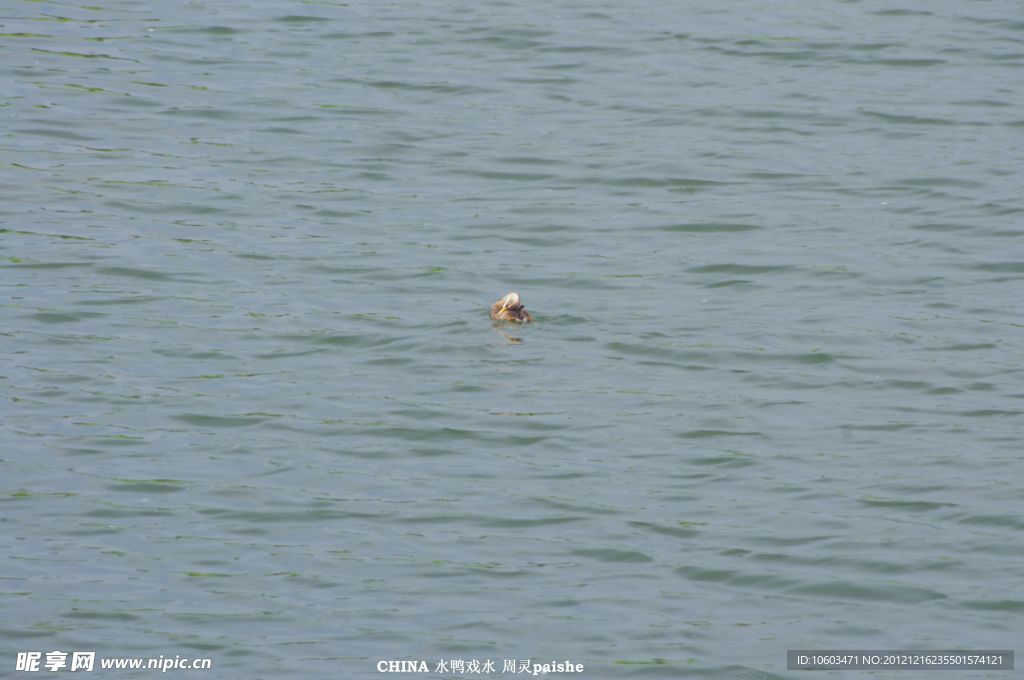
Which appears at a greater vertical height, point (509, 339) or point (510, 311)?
point (510, 311)

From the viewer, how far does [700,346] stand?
1345cm

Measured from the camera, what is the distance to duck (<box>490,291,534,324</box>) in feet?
43.1

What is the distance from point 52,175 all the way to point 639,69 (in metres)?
7.62

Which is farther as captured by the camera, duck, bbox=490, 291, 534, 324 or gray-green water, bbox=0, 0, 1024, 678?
duck, bbox=490, 291, 534, 324

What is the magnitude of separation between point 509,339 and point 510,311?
23 cm

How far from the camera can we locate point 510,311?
13.3 meters

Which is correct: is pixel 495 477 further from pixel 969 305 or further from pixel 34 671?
pixel 969 305

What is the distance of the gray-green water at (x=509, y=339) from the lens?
31.3 feet

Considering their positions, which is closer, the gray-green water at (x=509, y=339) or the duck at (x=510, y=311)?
the gray-green water at (x=509, y=339)

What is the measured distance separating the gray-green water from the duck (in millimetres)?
142

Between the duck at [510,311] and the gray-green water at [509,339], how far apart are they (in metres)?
0.14

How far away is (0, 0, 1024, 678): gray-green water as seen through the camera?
953 centimetres

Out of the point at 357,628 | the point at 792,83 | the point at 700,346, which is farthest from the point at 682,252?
the point at 357,628

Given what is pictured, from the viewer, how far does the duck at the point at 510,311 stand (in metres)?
13.1
